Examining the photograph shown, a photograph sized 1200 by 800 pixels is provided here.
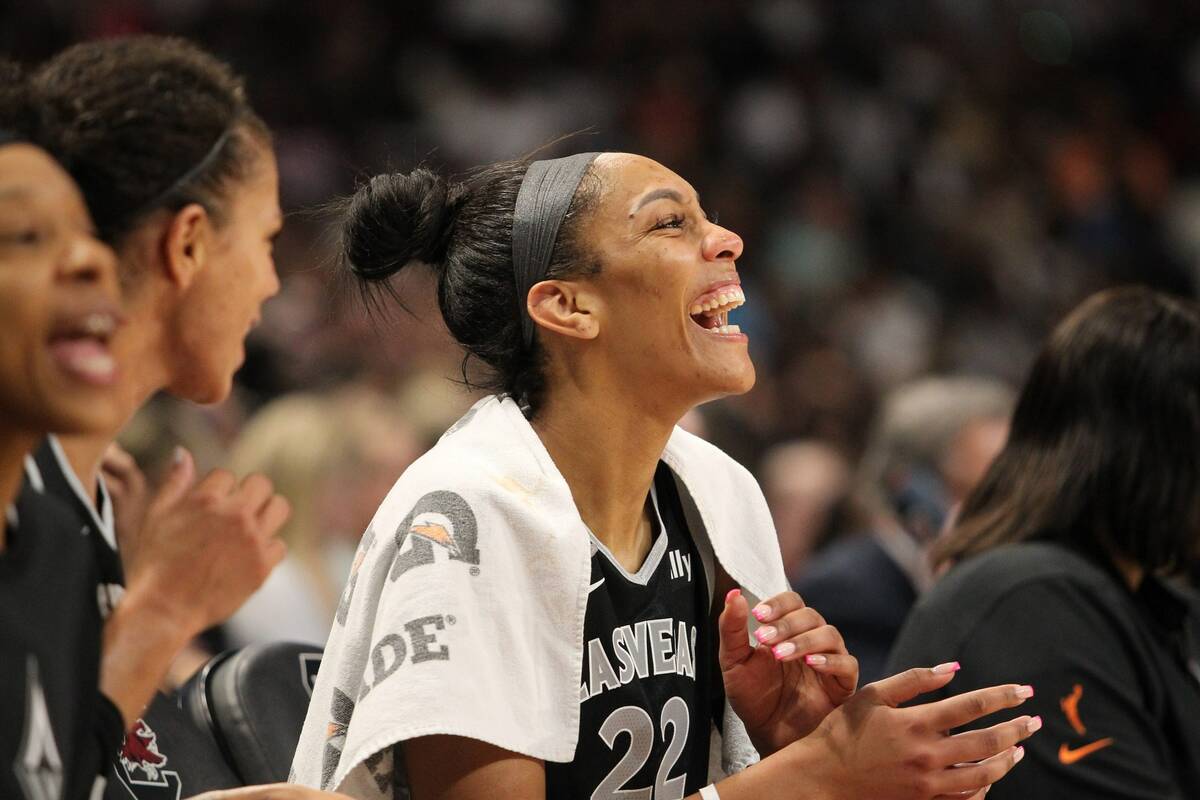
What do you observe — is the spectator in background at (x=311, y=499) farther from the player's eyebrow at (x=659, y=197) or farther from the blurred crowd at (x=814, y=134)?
the player's eyebrow at (x=659, y=197)

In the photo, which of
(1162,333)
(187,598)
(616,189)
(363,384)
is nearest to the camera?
(187,598)

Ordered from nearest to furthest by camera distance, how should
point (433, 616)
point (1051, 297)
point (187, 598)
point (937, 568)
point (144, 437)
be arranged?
point (187, 598)
point (433, 616)
point (937, 568)
point (144, 437)
point (1051, 297)

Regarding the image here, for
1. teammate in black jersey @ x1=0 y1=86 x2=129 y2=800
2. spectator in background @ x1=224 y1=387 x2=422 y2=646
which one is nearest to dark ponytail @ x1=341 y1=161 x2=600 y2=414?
teammate in black jersey @ x1=0 y1=86 x2=129 y2=800

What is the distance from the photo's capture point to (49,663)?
1.44 m

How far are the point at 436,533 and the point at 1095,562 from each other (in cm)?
133

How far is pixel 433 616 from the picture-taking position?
6.44 ft

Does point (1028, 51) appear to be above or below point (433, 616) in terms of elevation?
below

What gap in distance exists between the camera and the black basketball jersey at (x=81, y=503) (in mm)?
1753

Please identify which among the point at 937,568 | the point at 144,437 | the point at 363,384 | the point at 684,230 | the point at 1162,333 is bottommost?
the point at 363,384

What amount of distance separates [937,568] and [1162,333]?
2.04 feet

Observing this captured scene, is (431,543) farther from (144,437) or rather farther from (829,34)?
(829,34)

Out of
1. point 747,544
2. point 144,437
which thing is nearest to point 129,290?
point 747,544

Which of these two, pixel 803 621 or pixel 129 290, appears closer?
pixel 129 290

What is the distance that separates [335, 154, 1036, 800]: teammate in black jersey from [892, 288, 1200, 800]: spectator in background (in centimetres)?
59
